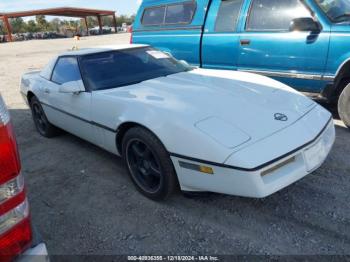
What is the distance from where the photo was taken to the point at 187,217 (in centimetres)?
259

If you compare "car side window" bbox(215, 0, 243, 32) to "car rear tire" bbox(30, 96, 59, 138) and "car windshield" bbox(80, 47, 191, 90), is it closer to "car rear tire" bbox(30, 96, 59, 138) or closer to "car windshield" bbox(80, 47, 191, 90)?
"car windshield" bbox(80, 47, 191, 90)

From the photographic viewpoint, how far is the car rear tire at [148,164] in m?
2.48

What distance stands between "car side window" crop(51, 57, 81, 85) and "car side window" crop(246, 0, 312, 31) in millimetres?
2505

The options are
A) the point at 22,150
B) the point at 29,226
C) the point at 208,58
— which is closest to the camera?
the point at 29,226

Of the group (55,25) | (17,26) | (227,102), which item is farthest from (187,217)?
(55,25)

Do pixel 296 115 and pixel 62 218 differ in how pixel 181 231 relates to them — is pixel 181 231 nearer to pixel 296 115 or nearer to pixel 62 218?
pixel 62 218

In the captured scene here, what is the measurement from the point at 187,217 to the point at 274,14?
10.4 feet

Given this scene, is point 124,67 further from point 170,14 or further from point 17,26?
point 17,26

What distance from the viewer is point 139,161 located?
2.88 m

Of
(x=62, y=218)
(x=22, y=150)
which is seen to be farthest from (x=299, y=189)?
(x=22, y=150)

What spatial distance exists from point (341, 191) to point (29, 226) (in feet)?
8.07

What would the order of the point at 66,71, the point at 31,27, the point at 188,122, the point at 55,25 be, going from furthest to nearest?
the point at 55,25 → the point at 31,27 → the point at 66,71 → the point at 188,122

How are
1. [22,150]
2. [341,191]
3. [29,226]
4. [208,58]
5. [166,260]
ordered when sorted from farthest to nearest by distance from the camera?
[208,58] < [22,150] < [341,191] < [166,260] < [29,226]

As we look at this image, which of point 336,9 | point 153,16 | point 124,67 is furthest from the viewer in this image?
point 153,16
